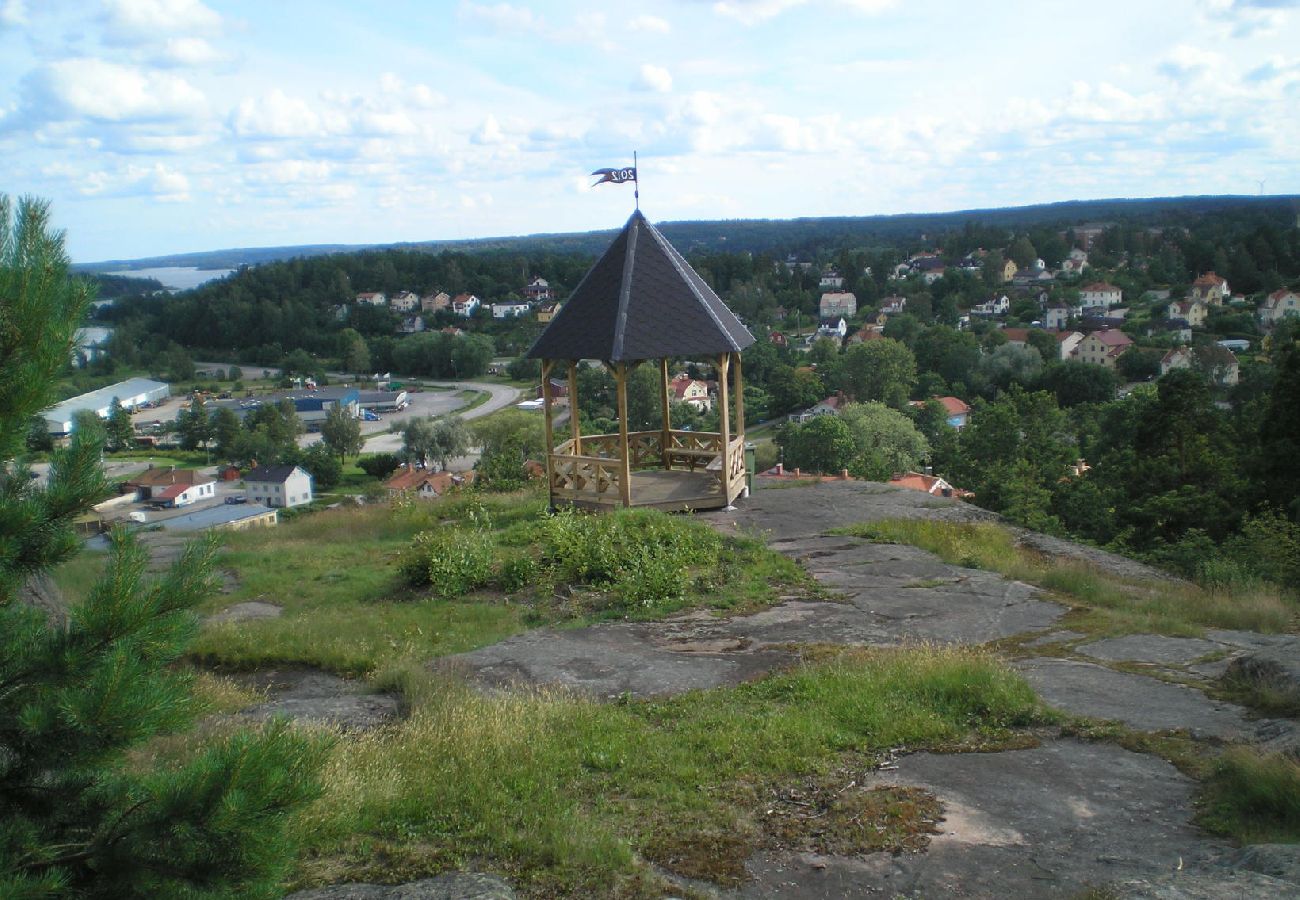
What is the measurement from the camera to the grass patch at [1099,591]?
392 inches

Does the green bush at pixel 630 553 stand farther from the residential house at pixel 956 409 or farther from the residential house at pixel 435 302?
the residential house at pixel 435 302

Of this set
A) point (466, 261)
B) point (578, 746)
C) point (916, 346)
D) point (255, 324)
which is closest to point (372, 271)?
point (466, 261)

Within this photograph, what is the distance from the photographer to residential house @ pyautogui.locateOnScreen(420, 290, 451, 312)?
4953 inches

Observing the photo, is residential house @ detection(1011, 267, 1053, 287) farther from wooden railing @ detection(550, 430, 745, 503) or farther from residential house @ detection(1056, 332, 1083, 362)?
wooden railing @ detection(550, 430, 745, 503)

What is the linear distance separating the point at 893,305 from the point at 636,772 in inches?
4766

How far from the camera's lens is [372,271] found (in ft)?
438

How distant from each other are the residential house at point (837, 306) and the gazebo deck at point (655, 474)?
11106 centimetres

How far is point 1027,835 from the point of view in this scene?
568 centimetres

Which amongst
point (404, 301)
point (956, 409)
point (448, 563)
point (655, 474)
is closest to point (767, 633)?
point (448, 563)

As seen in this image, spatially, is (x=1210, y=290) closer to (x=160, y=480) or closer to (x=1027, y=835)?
(x=160, y=480)

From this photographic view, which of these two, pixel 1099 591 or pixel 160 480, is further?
pixel 160 480

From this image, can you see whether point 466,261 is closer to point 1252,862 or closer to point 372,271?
point 372,271

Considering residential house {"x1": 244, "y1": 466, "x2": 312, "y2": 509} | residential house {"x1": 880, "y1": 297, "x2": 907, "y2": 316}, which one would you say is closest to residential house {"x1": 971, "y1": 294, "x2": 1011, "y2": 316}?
residential house {"x1": 880, "y1": 297, "x2": 907, "y2": 316}

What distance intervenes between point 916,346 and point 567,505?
70316 mm
